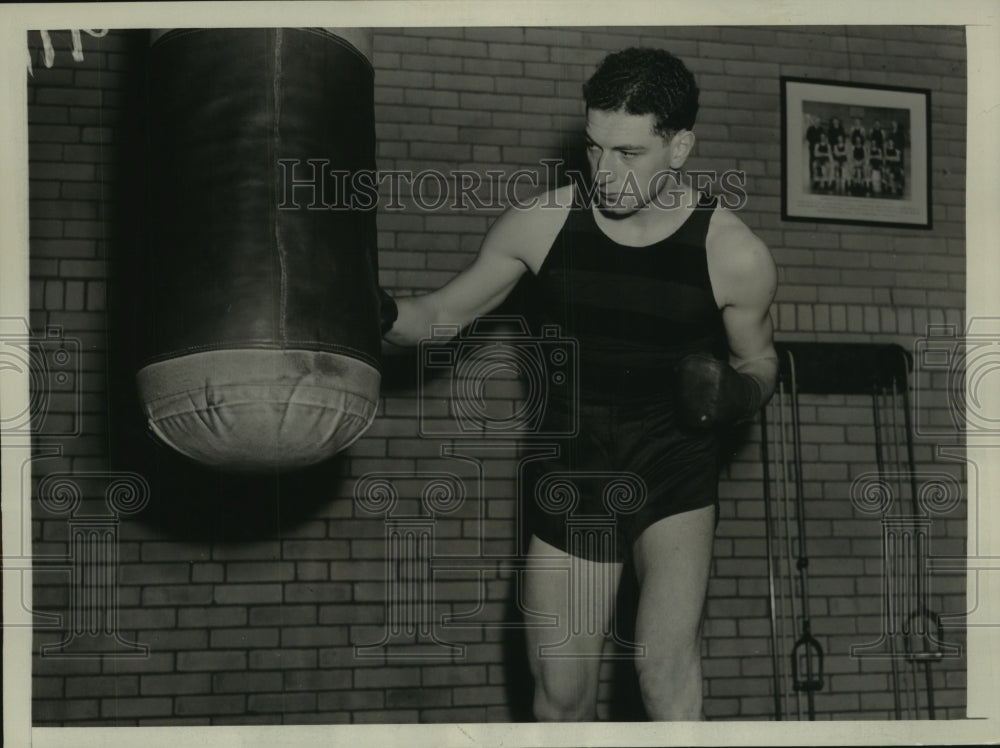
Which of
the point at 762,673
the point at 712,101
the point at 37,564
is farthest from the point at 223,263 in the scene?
the point at 762,673

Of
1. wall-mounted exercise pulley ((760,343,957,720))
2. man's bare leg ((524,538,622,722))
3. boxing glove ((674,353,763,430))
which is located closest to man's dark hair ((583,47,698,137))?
boxing glove ((674,353,763,430))

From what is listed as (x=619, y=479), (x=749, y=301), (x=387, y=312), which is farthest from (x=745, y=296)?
(x=387, y=312)

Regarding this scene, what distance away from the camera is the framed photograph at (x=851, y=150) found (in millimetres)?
3709

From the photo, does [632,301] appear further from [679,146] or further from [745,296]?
[679,146]

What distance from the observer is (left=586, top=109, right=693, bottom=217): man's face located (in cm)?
302

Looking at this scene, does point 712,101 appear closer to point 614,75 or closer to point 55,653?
point 614,75

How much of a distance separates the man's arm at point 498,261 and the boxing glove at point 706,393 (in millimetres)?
609

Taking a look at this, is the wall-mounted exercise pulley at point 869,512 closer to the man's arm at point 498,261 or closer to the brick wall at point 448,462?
the brick wall at point 448,462

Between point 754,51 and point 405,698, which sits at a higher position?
point 754,51

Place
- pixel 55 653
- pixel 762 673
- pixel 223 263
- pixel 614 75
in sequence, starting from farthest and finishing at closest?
pixel 762 673
pixel 55 653
pixel 614 75
pixel 223 263

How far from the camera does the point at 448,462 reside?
356cm

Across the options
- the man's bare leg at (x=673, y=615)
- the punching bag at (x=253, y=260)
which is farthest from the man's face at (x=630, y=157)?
the man's bare leg at (x=673, y=615)

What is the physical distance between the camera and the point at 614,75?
3035 mm

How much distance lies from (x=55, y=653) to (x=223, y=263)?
5.51 ft
